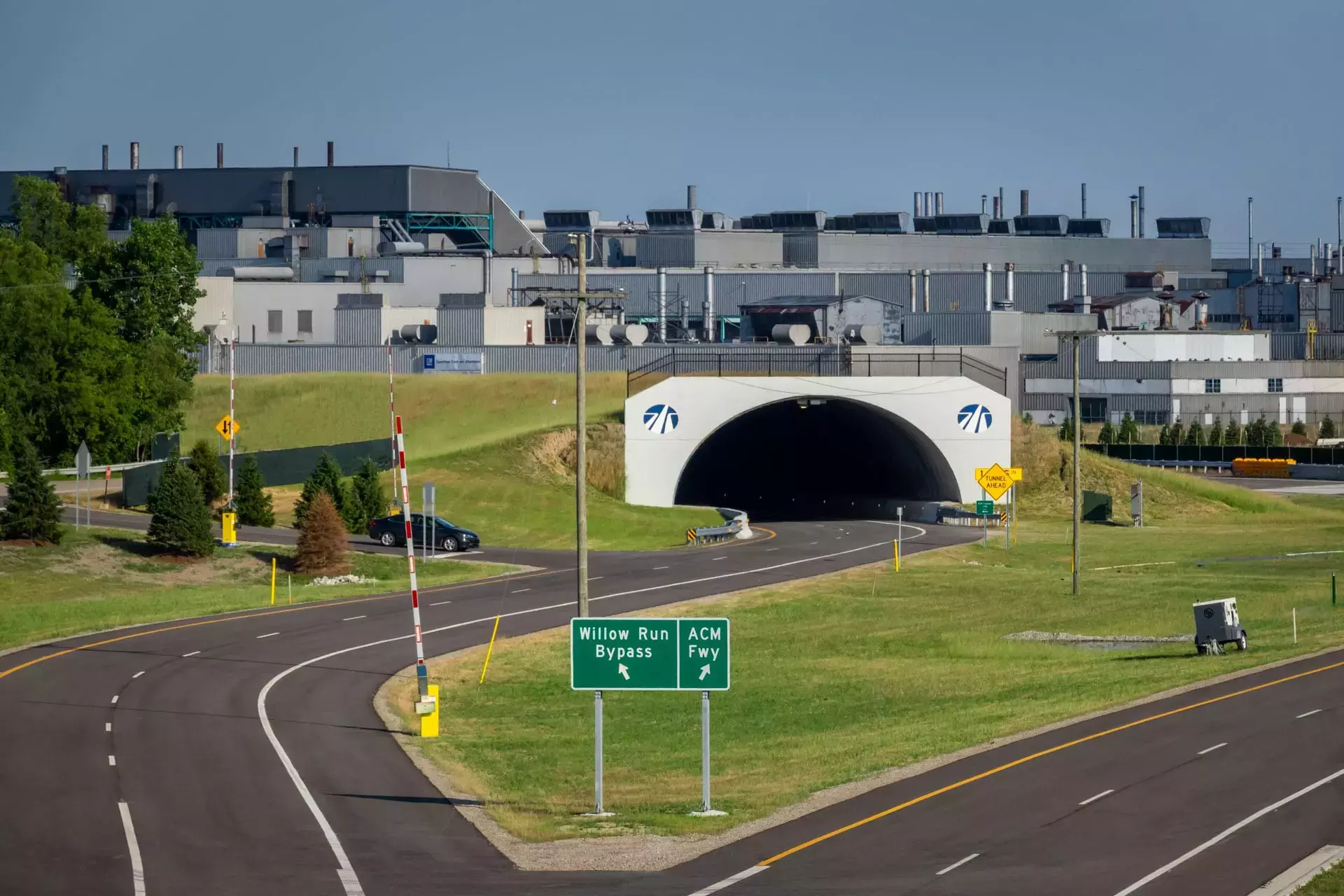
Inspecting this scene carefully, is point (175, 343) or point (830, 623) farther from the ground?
point (175, 343)

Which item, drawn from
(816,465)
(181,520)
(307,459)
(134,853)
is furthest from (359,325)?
(134,853)

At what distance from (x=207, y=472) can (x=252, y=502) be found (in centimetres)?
356

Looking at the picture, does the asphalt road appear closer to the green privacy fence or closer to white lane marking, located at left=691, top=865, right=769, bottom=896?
white lane marking, located at left=691, top=865, right=769, bottom=896

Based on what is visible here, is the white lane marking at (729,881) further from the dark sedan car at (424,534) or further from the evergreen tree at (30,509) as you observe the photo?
the dark sedan car at (424,534)

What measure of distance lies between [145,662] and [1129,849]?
25541mm

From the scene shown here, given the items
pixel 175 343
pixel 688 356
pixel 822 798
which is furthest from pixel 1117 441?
pixel 822 798

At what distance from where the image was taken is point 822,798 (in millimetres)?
23688

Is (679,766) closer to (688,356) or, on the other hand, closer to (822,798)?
(822,798)

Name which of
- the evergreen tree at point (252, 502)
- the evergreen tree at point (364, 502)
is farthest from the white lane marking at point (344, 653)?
the evergreen tree at point (252, 502)

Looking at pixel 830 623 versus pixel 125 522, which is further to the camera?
pixel 125 522

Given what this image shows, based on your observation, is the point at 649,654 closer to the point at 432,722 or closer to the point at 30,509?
the point at 432,722

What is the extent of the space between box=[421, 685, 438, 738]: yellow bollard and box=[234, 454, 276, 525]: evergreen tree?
3798cm

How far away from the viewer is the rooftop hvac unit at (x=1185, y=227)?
578 feet

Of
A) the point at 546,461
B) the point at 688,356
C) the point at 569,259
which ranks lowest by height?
the point at 546,461
